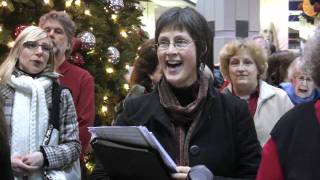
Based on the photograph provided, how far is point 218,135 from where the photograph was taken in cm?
237

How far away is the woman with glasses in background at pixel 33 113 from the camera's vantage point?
3.31 meters

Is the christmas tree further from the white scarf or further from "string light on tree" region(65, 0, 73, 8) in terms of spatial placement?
the white scarf

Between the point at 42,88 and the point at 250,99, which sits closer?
the point at 42,88

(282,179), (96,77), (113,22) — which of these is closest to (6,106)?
(282,179)

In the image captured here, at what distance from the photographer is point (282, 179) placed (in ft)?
6.29

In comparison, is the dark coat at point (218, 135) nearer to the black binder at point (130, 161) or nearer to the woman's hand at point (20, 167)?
the black binder at point (130, 161)

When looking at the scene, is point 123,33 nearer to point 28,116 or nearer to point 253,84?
point 253,84

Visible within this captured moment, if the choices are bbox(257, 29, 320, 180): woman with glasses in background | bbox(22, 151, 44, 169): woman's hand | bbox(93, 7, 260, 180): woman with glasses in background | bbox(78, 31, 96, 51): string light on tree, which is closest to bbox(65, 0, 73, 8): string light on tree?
bbox(78, 31, 96, 51): string light on tree

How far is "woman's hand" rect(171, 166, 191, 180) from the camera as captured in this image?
2150 millimetres

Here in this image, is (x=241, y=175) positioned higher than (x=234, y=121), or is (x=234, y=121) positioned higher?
(x=234, y=121)

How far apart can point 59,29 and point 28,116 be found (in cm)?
119

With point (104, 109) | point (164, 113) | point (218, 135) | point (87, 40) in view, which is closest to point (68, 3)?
point (87, 40)

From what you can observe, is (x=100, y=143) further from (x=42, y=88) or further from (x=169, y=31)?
(x=42, y=88)

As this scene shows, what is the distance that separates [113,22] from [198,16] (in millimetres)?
4349
